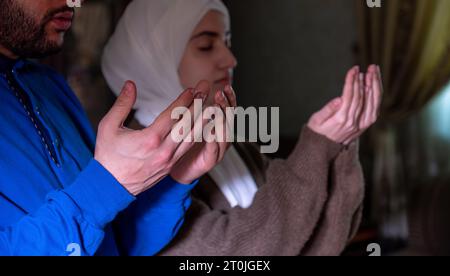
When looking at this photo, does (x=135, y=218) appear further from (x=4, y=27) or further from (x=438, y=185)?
(x=438, y=185)

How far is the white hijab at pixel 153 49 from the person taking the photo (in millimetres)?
578

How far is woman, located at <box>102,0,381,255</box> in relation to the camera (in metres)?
0.58

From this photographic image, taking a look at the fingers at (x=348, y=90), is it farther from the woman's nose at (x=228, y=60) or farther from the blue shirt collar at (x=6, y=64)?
the blue shirt collar at (x=6, y=64)

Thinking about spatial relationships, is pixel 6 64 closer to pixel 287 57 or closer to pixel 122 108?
pixel 122 108

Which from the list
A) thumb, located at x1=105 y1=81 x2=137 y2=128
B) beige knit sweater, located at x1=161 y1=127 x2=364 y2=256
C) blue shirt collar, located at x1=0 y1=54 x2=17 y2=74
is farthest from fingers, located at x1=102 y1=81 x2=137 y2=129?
beige knit sweater, located at x1=161 y1=127 x2=364 y2=256

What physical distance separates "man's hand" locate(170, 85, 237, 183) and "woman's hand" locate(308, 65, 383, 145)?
15 cm

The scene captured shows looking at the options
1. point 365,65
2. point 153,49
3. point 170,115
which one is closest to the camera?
point 170,115

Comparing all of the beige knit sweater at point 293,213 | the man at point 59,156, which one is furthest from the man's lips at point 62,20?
the beige knit sweater at point 293,213

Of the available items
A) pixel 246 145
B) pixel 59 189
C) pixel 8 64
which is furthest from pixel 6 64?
pixel 246 145

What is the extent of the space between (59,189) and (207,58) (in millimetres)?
220

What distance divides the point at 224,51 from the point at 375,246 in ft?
0.79

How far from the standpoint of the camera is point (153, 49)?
0.58 m

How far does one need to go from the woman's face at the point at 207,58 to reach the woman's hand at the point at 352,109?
11cm

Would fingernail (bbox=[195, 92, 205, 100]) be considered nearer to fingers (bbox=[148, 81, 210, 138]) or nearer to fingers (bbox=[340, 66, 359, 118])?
fingers (bbox=[148, 81, 210, 138])
